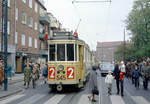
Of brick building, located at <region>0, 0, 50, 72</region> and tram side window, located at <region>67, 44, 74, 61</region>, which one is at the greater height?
brick building, located at <region>0, 0, 50, 72</region>

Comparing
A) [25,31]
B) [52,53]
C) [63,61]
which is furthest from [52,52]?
[25,31]

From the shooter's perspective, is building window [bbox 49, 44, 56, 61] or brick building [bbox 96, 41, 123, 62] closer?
building window [bbox 49, 44, 56, 61]

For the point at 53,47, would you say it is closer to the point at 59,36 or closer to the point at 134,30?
the point at 59,36

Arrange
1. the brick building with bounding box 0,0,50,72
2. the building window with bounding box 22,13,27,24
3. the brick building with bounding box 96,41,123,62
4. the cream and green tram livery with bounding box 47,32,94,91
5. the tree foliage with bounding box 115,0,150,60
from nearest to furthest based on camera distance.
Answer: the cream and green tram livery with bounding box 47,32,94,91 < the brick building with bounding box 0,0,50,72 < the building window with bounding box 22,13,27,24 < the tree foliage with bounding box 115,0,150,60 < the brick building with bounding box 96,41,123,62

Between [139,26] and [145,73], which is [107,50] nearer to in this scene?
[139,26]

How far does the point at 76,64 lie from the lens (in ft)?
42.7

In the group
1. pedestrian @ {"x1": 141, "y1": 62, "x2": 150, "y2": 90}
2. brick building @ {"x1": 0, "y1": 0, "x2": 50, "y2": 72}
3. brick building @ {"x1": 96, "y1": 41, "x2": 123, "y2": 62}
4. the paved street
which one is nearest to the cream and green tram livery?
the paved street

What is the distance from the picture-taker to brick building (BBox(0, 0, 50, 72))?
92.0 feet

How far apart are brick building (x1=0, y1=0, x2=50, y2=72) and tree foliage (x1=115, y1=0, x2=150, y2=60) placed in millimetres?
15455

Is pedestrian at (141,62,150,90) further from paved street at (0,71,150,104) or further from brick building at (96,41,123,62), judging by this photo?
brick building at (96,41,123,62)

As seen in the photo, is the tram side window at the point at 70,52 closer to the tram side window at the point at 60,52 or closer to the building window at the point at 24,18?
the tram side window at the point at 60,52

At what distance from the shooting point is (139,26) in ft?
127

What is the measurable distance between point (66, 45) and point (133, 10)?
33991 mm

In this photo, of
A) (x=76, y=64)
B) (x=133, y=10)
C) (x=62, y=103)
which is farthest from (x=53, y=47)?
(x=133, y=10)
